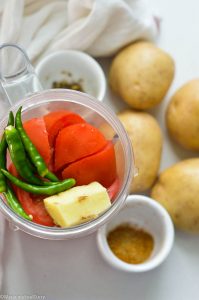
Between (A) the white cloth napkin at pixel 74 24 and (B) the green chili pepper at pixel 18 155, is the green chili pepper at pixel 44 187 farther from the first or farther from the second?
(A) the white cloth napkin at pixel 74 24

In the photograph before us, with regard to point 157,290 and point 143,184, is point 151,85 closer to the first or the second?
point 143,184

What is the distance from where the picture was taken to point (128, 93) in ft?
2.26

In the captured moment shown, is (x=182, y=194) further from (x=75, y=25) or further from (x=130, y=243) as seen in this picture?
(x=75, y=25)

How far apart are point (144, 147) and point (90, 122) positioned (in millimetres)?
89

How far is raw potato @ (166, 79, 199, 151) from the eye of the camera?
0.67 m

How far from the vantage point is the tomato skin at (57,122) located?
0.57m

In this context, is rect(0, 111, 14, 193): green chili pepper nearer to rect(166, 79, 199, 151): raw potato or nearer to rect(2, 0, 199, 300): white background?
rect(2, 0, 199, 300): white background

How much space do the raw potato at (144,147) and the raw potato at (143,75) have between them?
30 millimetres

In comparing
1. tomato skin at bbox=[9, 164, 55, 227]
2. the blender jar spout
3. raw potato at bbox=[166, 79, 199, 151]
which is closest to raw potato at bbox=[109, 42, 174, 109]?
raw potato at bbox=[166, 79, 199, 151]

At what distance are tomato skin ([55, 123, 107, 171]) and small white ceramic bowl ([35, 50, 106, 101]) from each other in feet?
0.47

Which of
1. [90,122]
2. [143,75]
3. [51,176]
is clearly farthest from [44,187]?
[143,75]

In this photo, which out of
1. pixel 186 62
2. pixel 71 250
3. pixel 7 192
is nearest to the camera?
pixel 7 192

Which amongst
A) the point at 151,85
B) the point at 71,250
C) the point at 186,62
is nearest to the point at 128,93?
the point at 151,85

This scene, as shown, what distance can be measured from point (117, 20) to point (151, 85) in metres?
0.12
